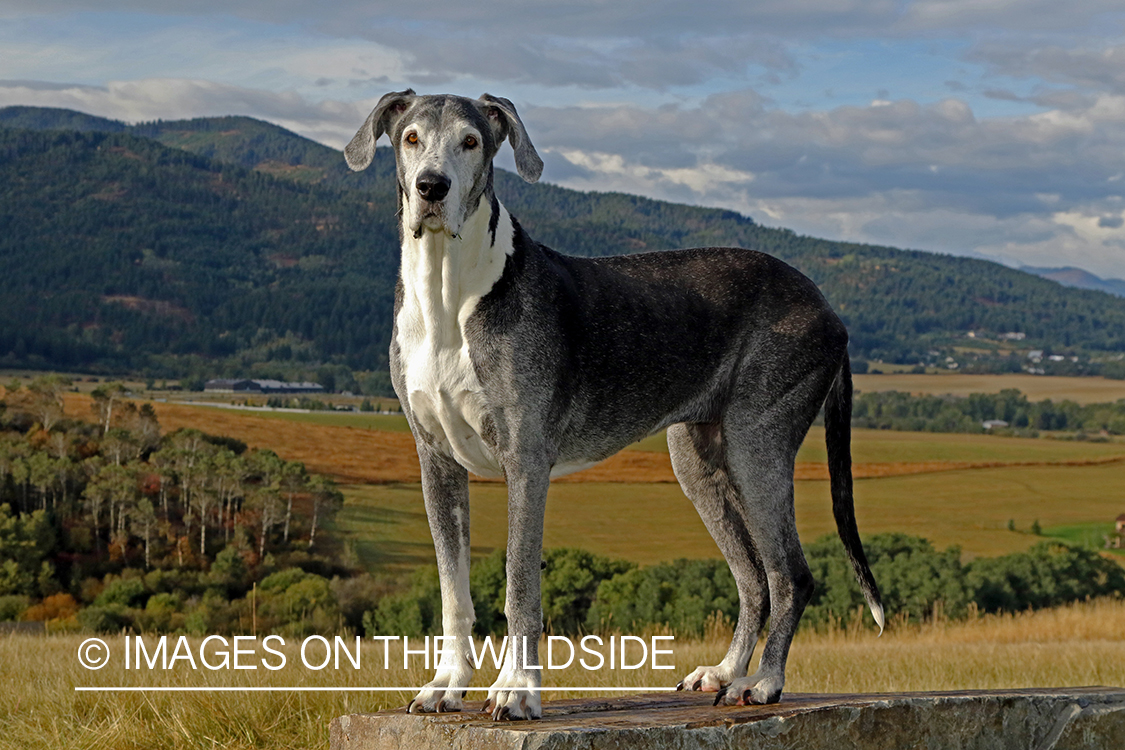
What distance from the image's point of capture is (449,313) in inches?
239

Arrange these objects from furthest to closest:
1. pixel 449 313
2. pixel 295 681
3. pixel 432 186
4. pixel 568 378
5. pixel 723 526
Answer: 1. pixel 295 681
2. pixel 723 526
3. pixel 568 378
4. pixel 449 313
5. pixel 432 186

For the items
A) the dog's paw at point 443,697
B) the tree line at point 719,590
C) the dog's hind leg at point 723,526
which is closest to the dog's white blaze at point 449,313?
the dog's paw at point 443,697

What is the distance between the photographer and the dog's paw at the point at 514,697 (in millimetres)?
5957

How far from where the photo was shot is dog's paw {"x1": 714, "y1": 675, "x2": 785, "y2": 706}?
6.85 meters

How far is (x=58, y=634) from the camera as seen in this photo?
1572 centimetres

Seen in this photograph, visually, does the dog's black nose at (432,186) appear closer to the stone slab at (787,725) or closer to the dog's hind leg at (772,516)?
the dog's hind leg at (772,516)

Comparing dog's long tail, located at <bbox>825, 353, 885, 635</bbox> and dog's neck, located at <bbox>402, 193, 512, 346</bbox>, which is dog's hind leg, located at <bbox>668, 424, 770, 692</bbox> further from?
dog's neck, located at <bbox>402, 193, 512, 346</bbox>

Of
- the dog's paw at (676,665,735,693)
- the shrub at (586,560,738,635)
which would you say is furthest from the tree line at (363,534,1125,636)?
the dog's paw at (676,665,735,693)

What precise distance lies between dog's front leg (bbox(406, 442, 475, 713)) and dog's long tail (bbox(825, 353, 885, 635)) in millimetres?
2809

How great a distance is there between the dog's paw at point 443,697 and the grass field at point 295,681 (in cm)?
36

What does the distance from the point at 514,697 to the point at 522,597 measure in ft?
1.81

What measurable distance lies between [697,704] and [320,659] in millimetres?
5945

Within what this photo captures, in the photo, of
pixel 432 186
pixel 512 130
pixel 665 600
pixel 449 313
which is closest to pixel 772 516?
pixel 449 313

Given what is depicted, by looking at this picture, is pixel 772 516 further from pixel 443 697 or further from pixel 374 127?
pixel 374 127
